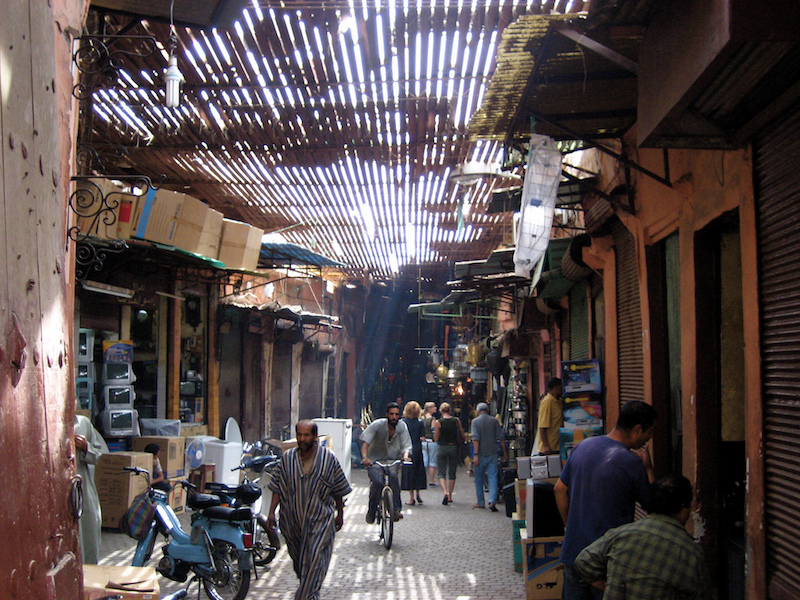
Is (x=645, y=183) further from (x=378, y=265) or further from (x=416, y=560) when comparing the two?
(x=378, y=265)

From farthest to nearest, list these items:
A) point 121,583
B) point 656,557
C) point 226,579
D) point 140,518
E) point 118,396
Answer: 1. point 118,396
2. point 140,518
3. point 226,579
4. point 121,583
5. point 656,557

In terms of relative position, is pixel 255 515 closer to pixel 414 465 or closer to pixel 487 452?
pixel 487 452

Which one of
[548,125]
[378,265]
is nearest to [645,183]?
[548,125]

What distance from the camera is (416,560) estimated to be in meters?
8.24

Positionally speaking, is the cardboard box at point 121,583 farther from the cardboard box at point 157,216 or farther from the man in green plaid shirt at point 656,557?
the cardboard box at point 157,216

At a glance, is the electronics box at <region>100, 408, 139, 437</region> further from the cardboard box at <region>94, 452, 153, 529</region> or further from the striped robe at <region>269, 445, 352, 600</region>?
the striped robe at <region>269, 445, 352, 600</region>

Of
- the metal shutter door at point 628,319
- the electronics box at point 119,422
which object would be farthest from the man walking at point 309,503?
the electronics box at point 119,422

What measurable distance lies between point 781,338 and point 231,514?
4634 mm

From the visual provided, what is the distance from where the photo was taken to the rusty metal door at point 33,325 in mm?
2672

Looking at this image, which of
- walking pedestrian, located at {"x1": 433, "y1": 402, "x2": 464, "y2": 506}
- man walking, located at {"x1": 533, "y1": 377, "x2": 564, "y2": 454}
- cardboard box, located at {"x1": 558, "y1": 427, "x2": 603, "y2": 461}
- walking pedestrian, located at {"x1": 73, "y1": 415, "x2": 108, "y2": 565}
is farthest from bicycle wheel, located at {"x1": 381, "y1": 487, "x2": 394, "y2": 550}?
walking pedestrian, located at {"x1": 433, "y1": 402, "x2": 464, "y2": 506}

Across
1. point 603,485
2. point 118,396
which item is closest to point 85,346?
point 118,396

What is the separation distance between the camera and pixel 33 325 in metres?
2.98

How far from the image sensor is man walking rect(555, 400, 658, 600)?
3982 mm

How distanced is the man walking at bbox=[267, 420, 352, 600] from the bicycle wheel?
3.36 meters
